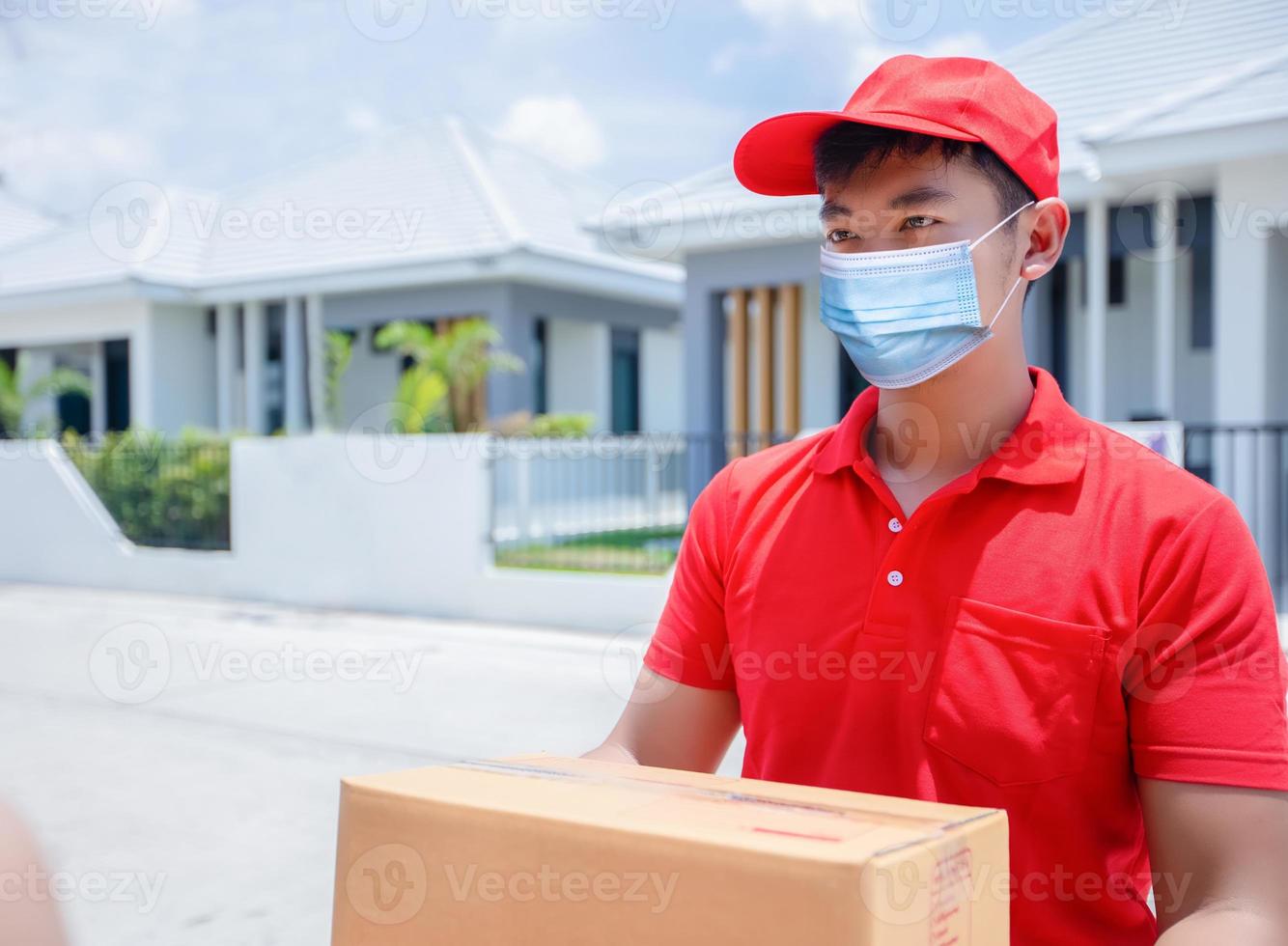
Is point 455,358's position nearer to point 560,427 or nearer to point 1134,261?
point 560,427

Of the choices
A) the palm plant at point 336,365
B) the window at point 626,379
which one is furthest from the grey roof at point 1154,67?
the palm plant at point 336,365

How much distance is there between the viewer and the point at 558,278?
14.6 metres

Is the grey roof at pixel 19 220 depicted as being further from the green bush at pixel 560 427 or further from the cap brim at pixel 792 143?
the cap brim at pixel 792 143

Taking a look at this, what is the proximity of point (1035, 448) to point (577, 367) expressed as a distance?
15550 millimetres

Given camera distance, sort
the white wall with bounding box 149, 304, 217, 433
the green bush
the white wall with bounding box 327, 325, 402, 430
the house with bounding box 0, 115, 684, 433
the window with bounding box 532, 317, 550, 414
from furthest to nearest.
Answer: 1. the white wall with bounding box 149, 304, 217, 433
2. the white wall with bounding box 327, 325, 402, 430
3. the window with bounding box 532, 317, 550, 414
4. the house with bounding box 0, 115, 684, 433
5. the green bush

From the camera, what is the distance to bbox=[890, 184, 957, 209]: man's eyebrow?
1586mm

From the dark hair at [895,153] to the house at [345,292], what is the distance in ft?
40.6

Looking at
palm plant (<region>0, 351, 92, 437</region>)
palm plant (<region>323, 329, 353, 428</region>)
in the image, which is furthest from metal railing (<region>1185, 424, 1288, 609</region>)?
palm plant (<region>0, 351, 92, 437</region>)

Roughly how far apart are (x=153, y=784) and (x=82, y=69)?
11.2 meters

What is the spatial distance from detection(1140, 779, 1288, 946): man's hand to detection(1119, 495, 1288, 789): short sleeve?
0.9 inches

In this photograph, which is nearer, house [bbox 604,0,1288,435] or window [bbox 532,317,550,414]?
house [bbox 604,0,1288,435]

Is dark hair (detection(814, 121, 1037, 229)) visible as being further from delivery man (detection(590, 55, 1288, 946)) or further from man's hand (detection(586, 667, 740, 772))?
man's hand (detection(586, 667, 740, 772))

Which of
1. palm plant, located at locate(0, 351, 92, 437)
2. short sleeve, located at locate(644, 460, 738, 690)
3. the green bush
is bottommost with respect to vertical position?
short sleeve, located at locate(644, 460, 738, 690)

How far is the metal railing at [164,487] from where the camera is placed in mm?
11844
